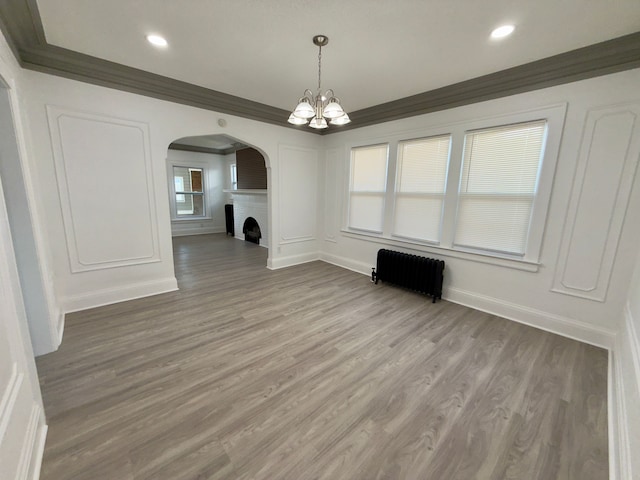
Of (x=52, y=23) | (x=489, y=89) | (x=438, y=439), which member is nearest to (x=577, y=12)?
(x=489, y=89)

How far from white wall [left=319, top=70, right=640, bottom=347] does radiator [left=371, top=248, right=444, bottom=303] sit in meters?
0.46

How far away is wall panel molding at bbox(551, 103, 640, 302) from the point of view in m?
2.32

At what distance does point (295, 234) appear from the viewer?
513 centimetres

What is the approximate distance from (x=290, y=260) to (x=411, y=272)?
2.36m

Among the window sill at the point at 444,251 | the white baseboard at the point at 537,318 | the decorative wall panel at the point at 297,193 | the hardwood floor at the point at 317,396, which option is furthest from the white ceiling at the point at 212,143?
the white baseboard at the point at 537,318

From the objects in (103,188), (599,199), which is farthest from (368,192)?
(103,188)

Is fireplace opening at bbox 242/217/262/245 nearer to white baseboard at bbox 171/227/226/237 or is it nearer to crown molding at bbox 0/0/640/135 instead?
white baseboard at bbox 171/227/226/237

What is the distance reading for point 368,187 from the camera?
178 inches

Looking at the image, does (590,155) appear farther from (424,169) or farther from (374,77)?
(374,77)

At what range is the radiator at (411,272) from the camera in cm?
350

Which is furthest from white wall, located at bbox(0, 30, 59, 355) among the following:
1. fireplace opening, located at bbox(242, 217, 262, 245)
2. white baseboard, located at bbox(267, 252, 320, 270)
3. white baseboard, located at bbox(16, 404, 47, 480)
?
fireplace opening, located at bbox(242, 217, 262, 245)

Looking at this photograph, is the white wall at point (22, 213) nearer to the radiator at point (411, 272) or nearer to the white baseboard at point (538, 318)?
the radiator at point (411, 272)

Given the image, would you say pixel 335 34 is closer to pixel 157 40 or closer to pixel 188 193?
pixel 157 40

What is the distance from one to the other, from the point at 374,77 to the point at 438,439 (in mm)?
3414
